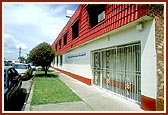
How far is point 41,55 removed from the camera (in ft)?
61.4

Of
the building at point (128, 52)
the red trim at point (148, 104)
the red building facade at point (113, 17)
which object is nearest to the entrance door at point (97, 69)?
the building at point (128, 52)

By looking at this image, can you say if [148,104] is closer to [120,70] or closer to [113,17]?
[120,70]

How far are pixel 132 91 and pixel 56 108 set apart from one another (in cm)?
318

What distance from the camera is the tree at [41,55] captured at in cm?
1862

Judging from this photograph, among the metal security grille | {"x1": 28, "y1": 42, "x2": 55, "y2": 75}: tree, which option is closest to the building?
the metal security grille

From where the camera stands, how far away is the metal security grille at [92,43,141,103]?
7.51 metres

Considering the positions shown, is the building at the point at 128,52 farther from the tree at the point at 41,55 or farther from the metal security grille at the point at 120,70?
the tree at the point at 41,55

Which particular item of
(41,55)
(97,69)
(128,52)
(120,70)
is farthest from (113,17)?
(41,55)

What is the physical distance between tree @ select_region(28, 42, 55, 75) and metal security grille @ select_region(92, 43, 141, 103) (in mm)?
8454

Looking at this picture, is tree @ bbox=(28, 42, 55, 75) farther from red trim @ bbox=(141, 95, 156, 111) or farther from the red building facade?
red trim @ bbox=(141, 95, 156, 111)

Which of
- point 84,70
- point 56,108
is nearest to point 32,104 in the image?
point 56,108

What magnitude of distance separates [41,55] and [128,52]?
39.7 feet

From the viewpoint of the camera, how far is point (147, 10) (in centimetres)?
546

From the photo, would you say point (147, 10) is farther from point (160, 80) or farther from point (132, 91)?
point (132, 91)
